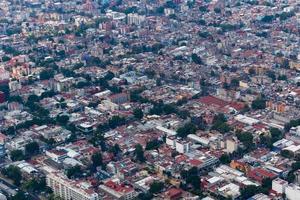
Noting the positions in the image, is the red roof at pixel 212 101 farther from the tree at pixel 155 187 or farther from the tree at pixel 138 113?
the tree at pixel 155 187

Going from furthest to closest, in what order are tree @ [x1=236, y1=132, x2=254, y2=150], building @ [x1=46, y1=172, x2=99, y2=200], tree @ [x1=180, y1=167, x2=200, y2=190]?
1. tree @ [x1=236, y1=132, x2=254, y2=150]
2. tree @ [x1=180, y1=167, x2=200, y2=190]
3. building @ [x1=46, y1=172, x2=99, y2=200]

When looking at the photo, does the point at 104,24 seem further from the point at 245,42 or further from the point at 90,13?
the point at 245,42

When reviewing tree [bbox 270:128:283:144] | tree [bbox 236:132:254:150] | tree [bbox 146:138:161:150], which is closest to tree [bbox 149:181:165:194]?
tree [bbox 146:138:161:150]

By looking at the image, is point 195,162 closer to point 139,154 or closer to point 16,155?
point 139,154

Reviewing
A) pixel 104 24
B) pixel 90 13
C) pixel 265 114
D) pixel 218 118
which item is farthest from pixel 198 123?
pixel 90 13

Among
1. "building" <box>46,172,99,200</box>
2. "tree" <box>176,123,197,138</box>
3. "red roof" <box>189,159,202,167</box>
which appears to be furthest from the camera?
"tree" <box>176,123,197,138</box>

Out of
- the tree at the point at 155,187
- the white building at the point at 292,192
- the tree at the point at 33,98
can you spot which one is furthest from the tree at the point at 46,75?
the white building at the point at 292,192

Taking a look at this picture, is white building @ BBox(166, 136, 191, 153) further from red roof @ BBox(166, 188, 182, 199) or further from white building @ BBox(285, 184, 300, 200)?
white building @ BBox(285, 184, 300, 200)
